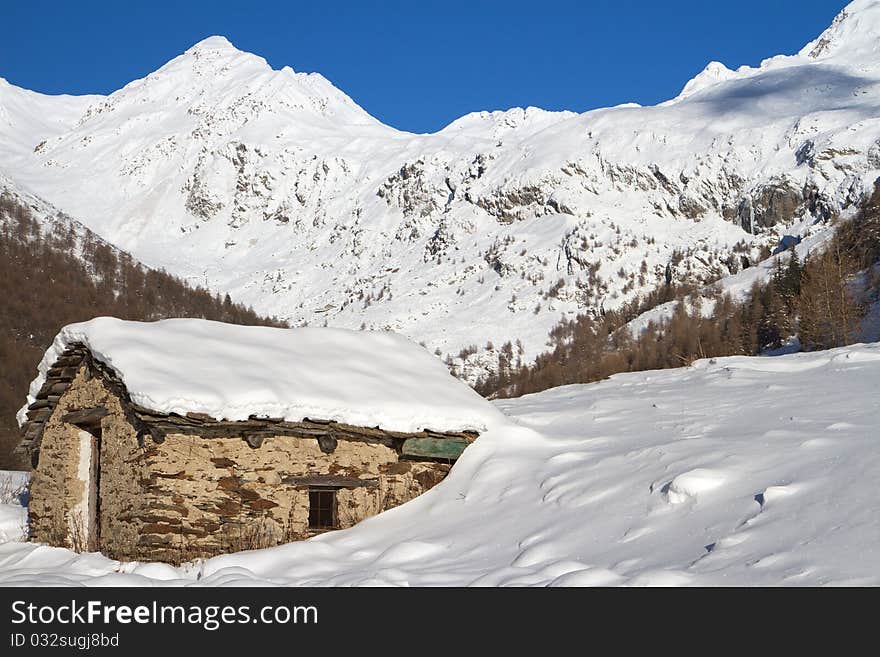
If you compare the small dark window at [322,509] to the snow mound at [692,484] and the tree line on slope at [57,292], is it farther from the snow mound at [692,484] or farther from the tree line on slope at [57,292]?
the tree line on slope at [57,292]

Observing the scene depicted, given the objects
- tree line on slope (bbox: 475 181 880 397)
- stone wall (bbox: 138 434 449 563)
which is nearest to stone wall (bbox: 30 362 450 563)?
stone wall (bbox: 138 434 449 563)

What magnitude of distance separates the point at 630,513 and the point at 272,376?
5005mm

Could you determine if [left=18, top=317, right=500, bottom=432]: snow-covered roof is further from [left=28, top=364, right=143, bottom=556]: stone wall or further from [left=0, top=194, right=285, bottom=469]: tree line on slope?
[left=0, top=194, right=285, bottom=469]: tree line on slope

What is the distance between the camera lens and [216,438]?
10.4 m

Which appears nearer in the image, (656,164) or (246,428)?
(246,428)

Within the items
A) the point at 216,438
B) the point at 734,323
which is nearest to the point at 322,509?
the point at 216,438

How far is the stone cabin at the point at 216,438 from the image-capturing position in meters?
10.2

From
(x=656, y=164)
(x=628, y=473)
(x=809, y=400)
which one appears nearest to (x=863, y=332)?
(x=809, y=400)

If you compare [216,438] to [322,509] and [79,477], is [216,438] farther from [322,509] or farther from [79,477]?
[79,477]

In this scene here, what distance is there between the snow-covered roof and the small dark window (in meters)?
0.97

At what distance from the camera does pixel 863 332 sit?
4856 centimetres

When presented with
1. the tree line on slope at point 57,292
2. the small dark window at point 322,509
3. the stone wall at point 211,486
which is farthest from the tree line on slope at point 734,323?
the tree line on slope at point 57,292
